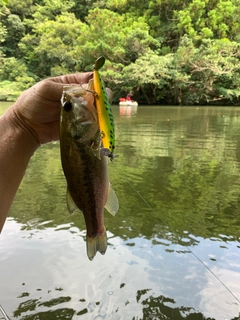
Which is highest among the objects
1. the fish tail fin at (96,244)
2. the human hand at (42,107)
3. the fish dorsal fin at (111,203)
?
the human hand at (42,107)

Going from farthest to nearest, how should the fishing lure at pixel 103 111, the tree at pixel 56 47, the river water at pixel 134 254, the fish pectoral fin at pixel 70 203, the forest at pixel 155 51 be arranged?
the tree at pixel 56 47
the forest at pixel 155 51
the river water at pixel 134 254
the fish pectoral fin at pixel 70 203
the fishing lure at pixel 103 111

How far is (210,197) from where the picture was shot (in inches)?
195

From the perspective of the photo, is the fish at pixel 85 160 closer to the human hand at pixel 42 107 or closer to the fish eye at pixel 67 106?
the fish eye at pixel 67 106

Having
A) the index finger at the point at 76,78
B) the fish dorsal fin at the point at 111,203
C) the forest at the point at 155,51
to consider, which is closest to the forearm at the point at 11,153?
the index finger at the point at 76,78

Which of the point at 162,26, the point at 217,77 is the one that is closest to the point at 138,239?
the point at 217,77

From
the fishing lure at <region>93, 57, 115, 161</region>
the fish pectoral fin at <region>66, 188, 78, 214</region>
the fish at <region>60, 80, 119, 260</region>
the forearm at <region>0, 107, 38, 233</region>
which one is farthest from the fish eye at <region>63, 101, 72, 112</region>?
the forearm at <region>0, 107, 38, 233</region>

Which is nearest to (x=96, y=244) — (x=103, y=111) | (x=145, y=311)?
(x=103, y=111)

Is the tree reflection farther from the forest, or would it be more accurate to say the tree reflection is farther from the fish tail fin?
the forest

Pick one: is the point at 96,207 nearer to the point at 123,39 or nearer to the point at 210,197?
the point at 210,197

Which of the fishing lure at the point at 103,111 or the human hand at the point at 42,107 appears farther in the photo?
the human hand at the point at 42,107

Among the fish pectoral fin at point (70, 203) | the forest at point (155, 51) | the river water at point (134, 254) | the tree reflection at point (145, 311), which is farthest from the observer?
the forest at point (155, 51)

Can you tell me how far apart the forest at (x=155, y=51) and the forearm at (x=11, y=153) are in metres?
26.3

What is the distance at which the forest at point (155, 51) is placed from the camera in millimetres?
27250

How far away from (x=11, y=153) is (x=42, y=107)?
305 millimetres
